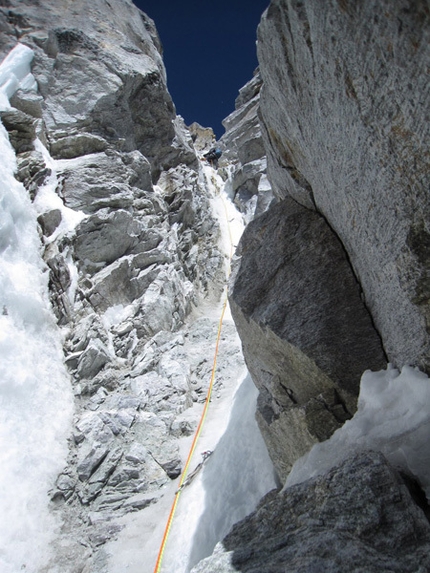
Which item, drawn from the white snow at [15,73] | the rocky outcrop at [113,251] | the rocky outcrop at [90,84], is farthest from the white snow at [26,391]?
the rocky outcrop at [90,84]

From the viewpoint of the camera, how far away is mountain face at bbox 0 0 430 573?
11.2ft

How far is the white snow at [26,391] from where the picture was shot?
360 inches

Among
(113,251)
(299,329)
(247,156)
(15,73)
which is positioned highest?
(15,73)

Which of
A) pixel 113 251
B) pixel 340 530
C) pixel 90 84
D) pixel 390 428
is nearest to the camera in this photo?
pixel 340 530

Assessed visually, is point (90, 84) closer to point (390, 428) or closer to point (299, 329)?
point (299, 329)

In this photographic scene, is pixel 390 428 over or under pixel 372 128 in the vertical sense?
under

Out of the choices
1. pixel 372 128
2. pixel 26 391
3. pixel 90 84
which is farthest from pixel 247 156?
pixel 372 128

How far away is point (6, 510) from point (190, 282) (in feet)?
52.2

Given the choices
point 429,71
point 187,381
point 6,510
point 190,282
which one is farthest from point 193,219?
point 429,71

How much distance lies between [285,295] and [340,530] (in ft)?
13.0

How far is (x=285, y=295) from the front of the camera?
6.65 meters

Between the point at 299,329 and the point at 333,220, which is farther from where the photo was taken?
the point at 333,220

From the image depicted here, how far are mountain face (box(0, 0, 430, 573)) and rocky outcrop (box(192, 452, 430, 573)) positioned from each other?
0.02m

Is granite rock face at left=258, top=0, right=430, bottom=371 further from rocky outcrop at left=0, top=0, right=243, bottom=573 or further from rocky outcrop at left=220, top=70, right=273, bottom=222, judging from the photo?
rocky outcrop at left=220, top=70, right=273, bottom=222
